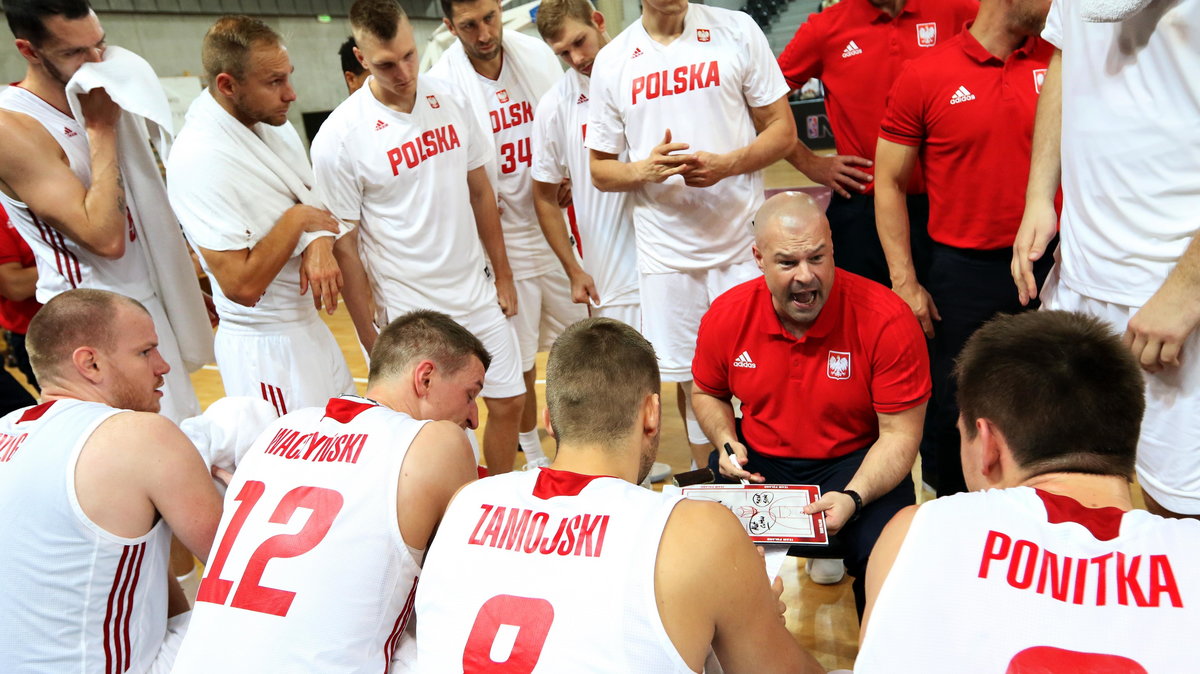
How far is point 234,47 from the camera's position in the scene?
3049 millimetres

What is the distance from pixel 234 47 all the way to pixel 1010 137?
2694mm

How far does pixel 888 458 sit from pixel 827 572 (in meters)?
0.80

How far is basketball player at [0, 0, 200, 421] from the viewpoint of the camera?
2973 millimetres

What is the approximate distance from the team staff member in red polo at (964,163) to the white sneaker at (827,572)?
0.67 meters

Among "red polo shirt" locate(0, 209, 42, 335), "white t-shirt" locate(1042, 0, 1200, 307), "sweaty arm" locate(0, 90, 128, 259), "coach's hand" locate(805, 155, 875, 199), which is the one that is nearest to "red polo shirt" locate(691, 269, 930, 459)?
"white t-shirt" locate(1042, 0, 1200, 307)

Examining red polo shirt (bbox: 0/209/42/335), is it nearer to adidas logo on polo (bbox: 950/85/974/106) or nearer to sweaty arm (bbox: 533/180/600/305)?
sweaty arm (bbox: 533/180/600/305)

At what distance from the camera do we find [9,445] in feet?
7.03

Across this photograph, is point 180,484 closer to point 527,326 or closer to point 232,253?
point 232,253

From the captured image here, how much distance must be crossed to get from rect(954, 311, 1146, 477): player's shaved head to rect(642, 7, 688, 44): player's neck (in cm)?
246

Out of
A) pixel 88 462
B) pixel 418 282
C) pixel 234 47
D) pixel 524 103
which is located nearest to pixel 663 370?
pixel 418 282

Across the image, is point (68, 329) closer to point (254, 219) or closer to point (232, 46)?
point (254, 219)

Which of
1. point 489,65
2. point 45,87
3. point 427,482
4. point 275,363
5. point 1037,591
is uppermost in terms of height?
point 45,87

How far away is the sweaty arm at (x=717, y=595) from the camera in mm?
1604

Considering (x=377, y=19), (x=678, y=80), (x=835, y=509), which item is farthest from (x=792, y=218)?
(x=377, y=19)
